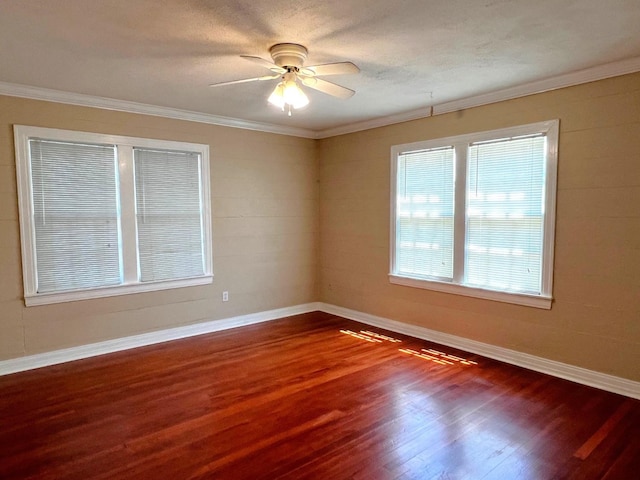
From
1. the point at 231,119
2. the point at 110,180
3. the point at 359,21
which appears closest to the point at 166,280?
the point at 110,180

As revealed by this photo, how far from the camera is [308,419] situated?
9.26ft

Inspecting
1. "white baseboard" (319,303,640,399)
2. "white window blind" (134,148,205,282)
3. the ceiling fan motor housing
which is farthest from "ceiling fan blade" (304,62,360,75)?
"white baseboard" (319,303,640,399)

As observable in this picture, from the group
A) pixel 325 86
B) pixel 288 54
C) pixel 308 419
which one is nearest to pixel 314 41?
pixel 288 54

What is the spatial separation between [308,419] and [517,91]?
11.0ft

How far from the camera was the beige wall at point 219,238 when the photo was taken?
3.70 meters

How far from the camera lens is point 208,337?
470 centimetres

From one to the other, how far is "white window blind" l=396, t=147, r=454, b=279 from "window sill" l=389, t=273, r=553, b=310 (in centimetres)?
10

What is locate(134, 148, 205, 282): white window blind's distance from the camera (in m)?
4.39

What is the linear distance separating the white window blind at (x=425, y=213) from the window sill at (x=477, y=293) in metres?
0.10

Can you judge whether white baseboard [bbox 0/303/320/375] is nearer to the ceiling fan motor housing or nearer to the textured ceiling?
the textured ceiling

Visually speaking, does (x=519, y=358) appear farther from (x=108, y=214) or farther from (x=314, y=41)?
(x=108, y=214)

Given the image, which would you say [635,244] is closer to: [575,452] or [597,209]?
[597,209]

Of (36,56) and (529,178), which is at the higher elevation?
(36,56)

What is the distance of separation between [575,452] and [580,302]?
55.8 inches
